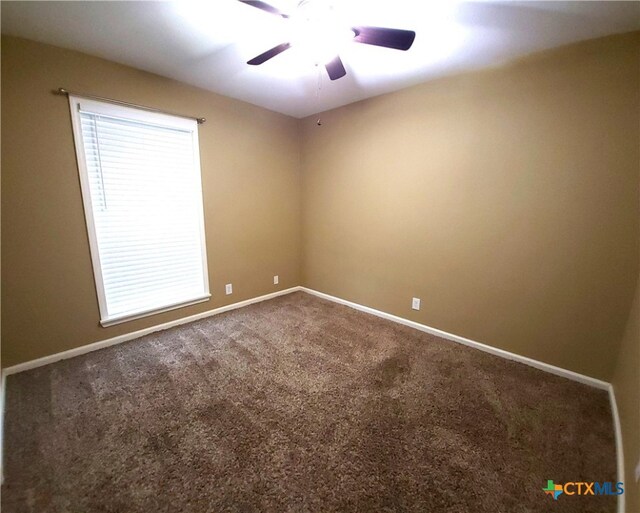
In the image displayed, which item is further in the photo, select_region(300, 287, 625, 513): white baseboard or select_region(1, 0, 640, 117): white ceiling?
select_region(1, 0, 640, 117): white ceiling

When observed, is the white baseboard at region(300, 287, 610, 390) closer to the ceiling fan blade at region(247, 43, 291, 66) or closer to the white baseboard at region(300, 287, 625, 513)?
the white baseboard at region(300, 287, 625, 513)

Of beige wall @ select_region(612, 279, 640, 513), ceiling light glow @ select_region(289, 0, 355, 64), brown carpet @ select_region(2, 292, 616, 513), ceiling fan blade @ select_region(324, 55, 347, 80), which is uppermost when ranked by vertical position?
ceiling light glow @ select_region(289, 0, 355, 64)

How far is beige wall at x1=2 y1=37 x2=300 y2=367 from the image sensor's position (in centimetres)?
184

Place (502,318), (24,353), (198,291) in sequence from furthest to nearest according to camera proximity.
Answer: (198,291), (502,318), (24,353)

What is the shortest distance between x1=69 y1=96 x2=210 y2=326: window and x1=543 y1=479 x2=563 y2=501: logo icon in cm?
302

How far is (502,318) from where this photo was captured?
2270 mm

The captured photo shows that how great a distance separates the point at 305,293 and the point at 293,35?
2.96 meters

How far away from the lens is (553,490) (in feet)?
4.08

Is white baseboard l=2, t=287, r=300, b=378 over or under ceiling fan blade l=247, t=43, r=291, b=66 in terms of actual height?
under

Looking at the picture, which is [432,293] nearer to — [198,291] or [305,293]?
[305,293]

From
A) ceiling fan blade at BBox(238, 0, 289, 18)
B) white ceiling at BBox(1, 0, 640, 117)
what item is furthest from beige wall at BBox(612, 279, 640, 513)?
ceiling fan blade at BBox(238, 0, 289, 18)

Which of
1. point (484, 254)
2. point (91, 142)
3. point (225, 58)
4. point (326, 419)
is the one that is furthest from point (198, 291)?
Answer: point (484, 254)

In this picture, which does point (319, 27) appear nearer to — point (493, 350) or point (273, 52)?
point (273, 52)

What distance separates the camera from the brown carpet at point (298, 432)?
1.20 metres
